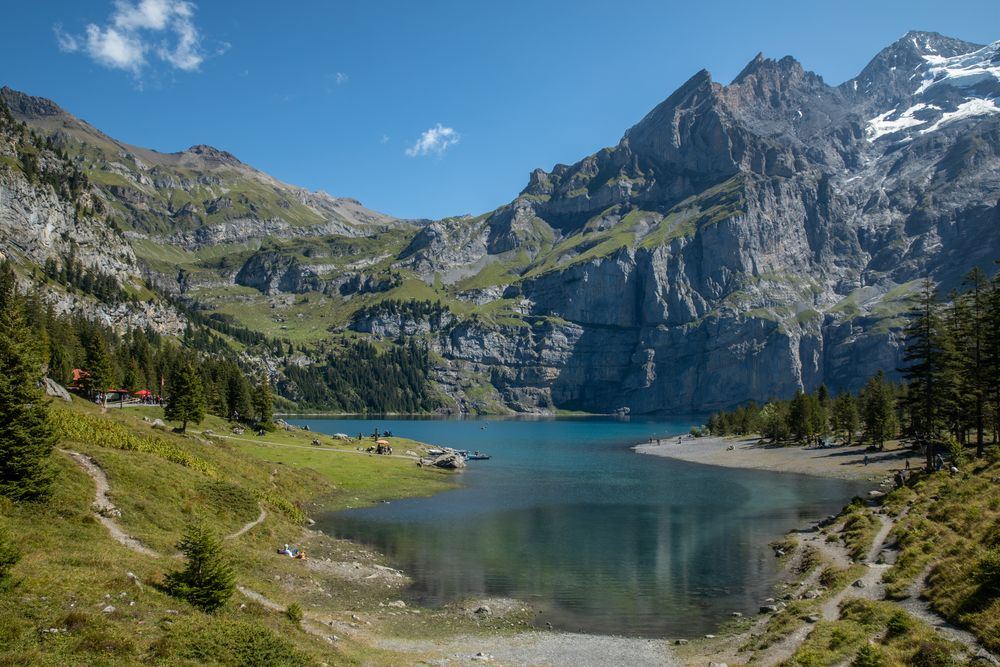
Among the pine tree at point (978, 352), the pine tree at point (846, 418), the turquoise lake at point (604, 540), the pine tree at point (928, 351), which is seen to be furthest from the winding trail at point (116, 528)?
the pine tree at point (846, 418)

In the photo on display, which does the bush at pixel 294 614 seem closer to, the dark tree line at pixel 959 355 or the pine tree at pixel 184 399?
the pine tree at pixel 184 399

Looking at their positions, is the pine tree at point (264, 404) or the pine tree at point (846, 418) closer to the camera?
the pine tree at point (264, 404)

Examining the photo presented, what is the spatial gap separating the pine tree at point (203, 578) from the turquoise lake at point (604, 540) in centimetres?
1542

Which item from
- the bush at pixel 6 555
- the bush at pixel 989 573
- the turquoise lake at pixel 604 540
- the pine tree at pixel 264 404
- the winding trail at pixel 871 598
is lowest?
the turquoise lake at pixel 604 540

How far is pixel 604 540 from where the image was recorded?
55.7 m

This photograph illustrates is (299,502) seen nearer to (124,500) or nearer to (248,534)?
(248,534)

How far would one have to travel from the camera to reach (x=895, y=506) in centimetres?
5028

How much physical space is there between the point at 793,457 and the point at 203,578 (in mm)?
122505

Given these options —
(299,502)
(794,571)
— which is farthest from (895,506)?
(299,502)

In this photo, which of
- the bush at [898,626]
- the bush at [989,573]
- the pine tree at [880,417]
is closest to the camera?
the bush at [898,626]

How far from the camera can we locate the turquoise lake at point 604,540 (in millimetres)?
37500

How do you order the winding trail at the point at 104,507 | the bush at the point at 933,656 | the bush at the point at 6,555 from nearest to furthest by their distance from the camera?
1. the bush at the point at 6,555
2. the bush at the point at 933,656
3. the winding trail at the point at 104,507

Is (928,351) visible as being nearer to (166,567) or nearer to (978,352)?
(978,352)

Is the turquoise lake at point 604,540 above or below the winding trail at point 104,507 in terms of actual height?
below
